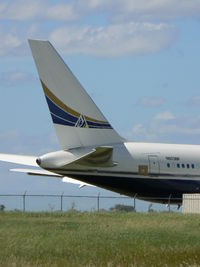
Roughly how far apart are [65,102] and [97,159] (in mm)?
3242

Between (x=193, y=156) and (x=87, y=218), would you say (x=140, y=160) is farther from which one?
(x=87, y=218)

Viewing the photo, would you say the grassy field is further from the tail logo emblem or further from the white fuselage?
the tail logo emblem

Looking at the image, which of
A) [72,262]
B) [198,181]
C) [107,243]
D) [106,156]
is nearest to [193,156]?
[198,181]

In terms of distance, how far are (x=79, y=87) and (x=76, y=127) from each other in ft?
6.48

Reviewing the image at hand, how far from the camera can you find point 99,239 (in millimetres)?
30500

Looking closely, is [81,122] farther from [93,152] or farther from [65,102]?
[93,152]

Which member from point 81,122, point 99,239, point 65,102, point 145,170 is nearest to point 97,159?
point 81,122

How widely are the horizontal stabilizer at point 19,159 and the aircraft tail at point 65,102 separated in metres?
3.72

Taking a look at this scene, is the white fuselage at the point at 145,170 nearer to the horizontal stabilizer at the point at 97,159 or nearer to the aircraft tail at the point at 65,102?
the horizontal stabilizer at the point at 97,159

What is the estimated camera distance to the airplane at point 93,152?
44.0 metres

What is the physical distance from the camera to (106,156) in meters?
43.6

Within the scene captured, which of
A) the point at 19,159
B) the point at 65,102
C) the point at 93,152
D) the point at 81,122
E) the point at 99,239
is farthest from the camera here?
the point at 19,159

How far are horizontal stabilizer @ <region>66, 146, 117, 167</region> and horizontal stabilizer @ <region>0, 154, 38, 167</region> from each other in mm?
4802

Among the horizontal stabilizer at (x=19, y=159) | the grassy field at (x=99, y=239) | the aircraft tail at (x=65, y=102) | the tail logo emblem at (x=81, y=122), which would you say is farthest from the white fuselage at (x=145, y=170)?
the horizontal stabilizer at (x=19, y=159)
